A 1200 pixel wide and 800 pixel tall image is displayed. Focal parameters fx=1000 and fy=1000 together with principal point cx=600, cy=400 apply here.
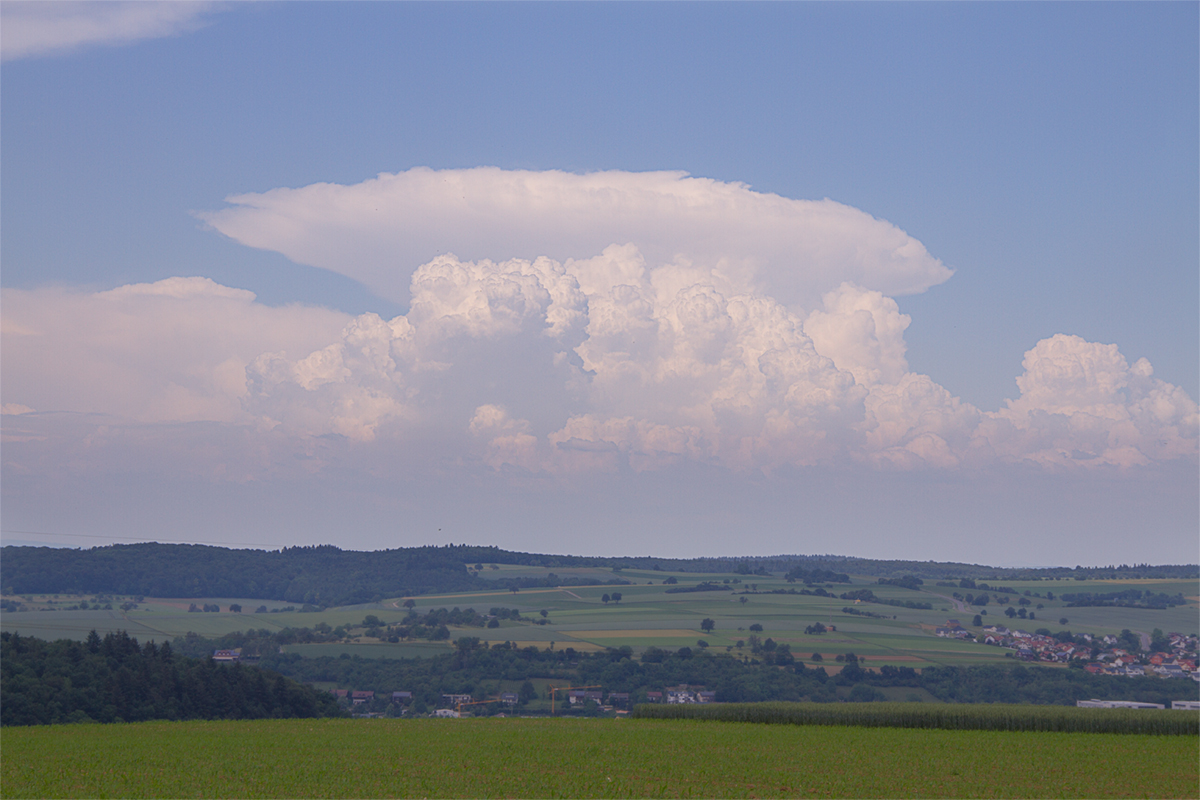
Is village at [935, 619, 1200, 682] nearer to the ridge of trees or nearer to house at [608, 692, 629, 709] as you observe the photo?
the ridge of trees

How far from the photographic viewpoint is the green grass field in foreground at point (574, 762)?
34188 mm

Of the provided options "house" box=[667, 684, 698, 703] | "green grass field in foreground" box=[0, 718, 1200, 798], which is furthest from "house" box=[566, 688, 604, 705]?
"green grass field in foreground" box=[0, 718, 1200, 798]

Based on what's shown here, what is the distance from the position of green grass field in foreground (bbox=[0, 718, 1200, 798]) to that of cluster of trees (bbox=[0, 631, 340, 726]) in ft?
103

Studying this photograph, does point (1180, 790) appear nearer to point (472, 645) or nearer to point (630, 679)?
point (630, 679)

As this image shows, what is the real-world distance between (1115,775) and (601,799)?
22506 mm

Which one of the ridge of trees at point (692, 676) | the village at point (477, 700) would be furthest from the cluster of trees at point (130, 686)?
the ridge of trees at point (692, 676)

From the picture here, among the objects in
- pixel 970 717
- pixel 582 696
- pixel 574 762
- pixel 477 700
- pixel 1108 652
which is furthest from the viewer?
pixel 1108 652

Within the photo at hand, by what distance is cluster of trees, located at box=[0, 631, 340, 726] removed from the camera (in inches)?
3270

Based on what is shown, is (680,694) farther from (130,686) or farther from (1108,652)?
(130,686)

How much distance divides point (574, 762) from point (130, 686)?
212 ft

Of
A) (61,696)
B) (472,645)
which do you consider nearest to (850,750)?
(61,696)

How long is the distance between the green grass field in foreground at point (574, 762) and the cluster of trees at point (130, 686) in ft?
103

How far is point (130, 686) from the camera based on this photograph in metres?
89.6

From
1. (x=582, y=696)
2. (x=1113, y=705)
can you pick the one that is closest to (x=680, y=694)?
(x=582, y=696)
